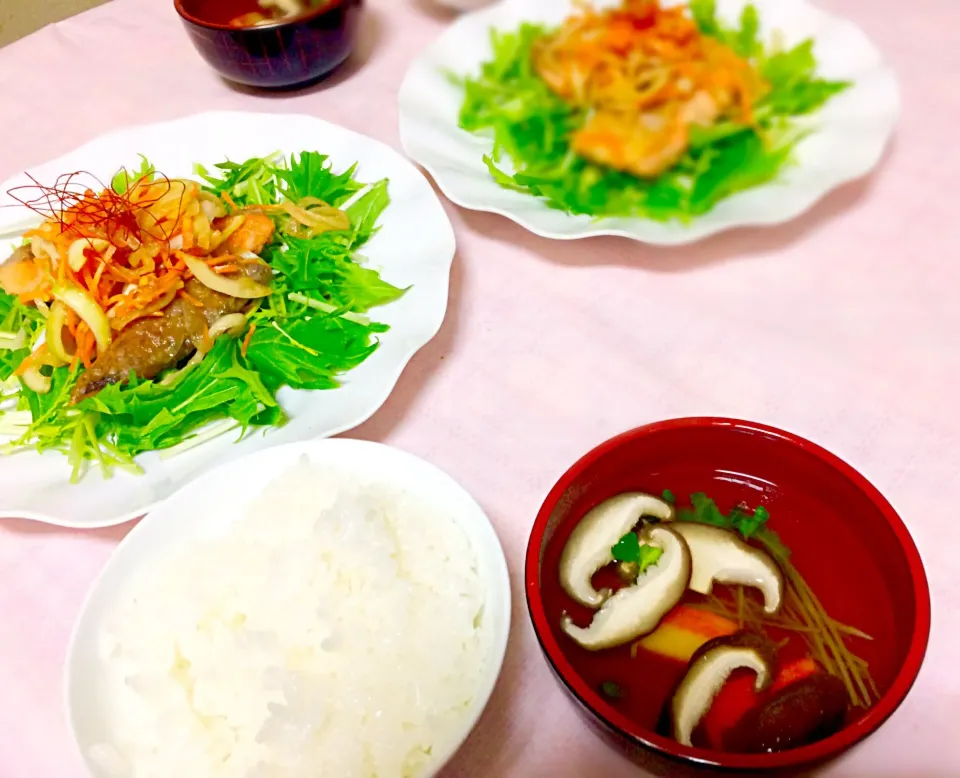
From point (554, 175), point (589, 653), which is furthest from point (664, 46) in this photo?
point (589, 653)

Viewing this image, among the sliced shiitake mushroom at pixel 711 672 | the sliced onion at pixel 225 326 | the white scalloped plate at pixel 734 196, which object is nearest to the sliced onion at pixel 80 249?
the sliced onion at pixel 225 326

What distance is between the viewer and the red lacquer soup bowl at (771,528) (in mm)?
672

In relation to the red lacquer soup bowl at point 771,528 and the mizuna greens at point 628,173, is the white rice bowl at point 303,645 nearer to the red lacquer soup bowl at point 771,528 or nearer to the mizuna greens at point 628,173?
the red lacquer soup bowl at point 771,528

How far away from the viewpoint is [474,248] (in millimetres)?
1347

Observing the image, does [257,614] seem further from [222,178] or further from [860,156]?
[860,156]

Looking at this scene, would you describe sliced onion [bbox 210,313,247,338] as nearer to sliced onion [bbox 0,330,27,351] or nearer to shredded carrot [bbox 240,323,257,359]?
shredded carrot [bbox 240,323,257,359]

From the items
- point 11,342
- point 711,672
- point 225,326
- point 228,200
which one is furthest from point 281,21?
point 711,672

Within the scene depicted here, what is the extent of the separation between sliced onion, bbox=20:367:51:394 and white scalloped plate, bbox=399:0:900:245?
706 millimetres

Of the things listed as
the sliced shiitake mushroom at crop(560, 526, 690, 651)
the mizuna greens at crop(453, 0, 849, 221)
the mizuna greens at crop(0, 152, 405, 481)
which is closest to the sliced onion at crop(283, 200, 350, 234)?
the mizuna greens at crop(0, 152, 405, 481)

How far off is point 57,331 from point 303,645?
736 mm

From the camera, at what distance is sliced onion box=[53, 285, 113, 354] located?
1.23 meters

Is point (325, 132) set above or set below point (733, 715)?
above

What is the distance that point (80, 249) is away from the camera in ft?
4.17

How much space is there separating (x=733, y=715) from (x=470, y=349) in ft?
2.20
